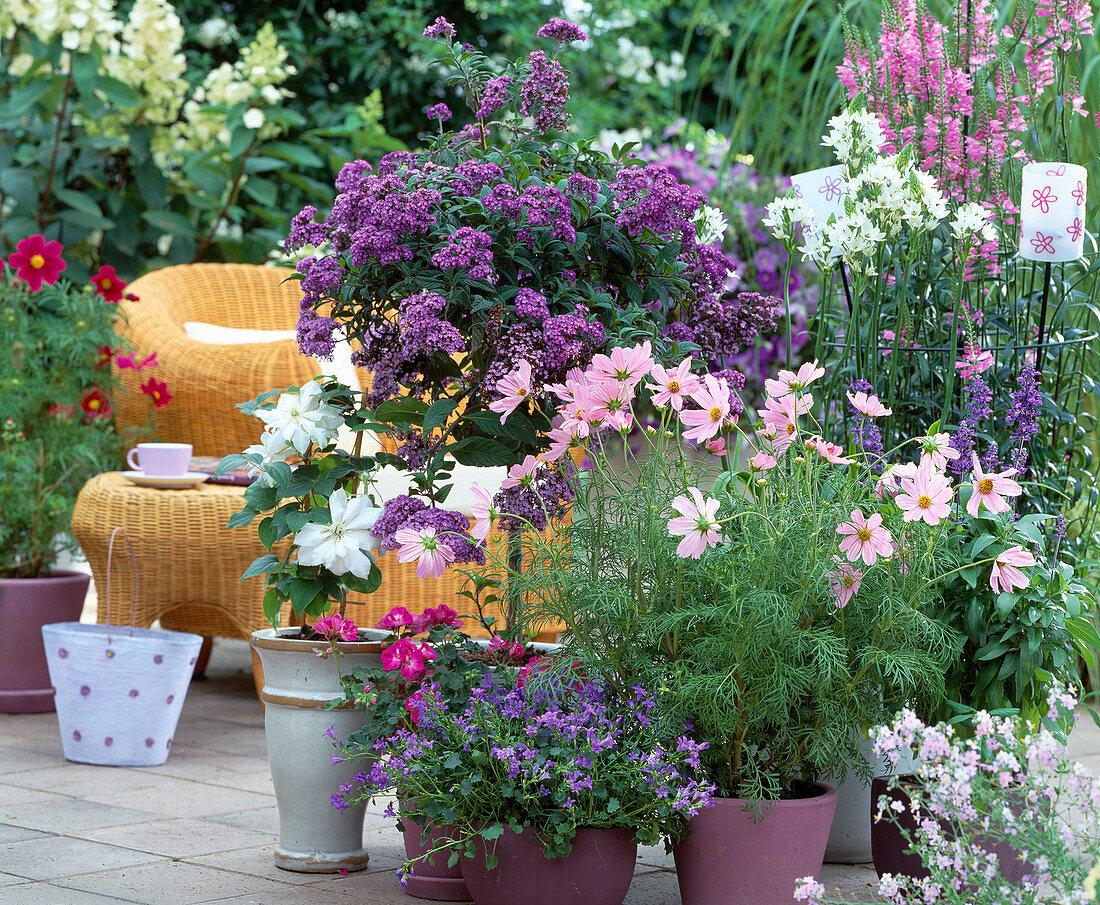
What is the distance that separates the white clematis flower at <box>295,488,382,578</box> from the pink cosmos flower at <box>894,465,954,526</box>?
0.82 metres

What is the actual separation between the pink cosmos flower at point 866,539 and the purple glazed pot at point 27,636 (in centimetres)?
231

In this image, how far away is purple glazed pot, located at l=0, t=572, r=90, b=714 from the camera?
3.31 m

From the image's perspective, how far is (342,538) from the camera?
207cm

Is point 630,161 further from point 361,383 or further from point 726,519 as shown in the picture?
point 361,383

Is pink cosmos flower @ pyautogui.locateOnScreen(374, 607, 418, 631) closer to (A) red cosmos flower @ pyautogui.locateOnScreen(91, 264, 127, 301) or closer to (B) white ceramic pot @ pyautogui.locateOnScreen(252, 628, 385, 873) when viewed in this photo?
(B) white ceramic pot @ pyautogui.locateOnScreen(252, 628, 385, 873)

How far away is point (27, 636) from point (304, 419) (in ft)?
5.29

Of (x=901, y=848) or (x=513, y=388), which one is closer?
(x=513, y=388)

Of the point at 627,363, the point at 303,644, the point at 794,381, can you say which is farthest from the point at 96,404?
the point at 794,381

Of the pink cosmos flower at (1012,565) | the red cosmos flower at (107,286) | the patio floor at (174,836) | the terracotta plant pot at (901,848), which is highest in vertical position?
the red cosmos flower at (107,286)

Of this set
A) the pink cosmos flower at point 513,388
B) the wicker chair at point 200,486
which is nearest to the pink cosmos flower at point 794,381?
the pink cosmos flower at point 513,388

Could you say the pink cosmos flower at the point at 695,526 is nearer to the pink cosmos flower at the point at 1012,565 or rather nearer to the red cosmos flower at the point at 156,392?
the pink cosmos flower at the point at 1012,565

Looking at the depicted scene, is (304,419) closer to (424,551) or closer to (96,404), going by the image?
(424,551)

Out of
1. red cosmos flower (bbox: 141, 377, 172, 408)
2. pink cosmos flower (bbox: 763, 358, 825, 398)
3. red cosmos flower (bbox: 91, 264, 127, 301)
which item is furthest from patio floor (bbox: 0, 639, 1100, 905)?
red cosmos flower (bbox: 91, 264, 127, 301)

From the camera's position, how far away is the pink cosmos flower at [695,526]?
5.43 feet
